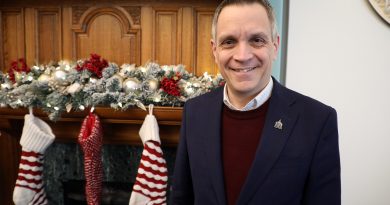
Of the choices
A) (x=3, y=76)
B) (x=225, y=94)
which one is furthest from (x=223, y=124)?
(x=3, y=76)

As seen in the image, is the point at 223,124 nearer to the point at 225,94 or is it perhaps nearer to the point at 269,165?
the point at 225,94

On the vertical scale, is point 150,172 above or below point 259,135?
below

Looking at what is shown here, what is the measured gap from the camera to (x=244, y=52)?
85 centimetres

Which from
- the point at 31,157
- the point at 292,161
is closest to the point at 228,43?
the point at 292,161

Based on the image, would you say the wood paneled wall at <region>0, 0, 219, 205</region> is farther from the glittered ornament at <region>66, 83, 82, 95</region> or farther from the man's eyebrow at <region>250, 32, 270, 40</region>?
the man's eyebrow at <region>250, 32, 270, 40</region>

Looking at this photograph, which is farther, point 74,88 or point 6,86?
point 6,86

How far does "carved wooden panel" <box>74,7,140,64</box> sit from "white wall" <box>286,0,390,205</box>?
104cm

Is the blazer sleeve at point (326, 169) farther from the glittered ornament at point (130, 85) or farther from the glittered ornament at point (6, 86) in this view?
the glittered ornament at point (6, 86)

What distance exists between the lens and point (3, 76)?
1798 mm

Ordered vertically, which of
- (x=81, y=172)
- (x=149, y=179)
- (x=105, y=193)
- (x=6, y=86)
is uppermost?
(x=6, y=86)

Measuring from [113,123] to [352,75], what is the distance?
1.42 m

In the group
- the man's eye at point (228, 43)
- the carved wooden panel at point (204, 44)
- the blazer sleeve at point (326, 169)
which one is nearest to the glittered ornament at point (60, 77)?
the carved wooden panel at point (204, 44)

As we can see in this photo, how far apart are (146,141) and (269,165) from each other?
2.77ft

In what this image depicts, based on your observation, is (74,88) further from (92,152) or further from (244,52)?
(244,52)
